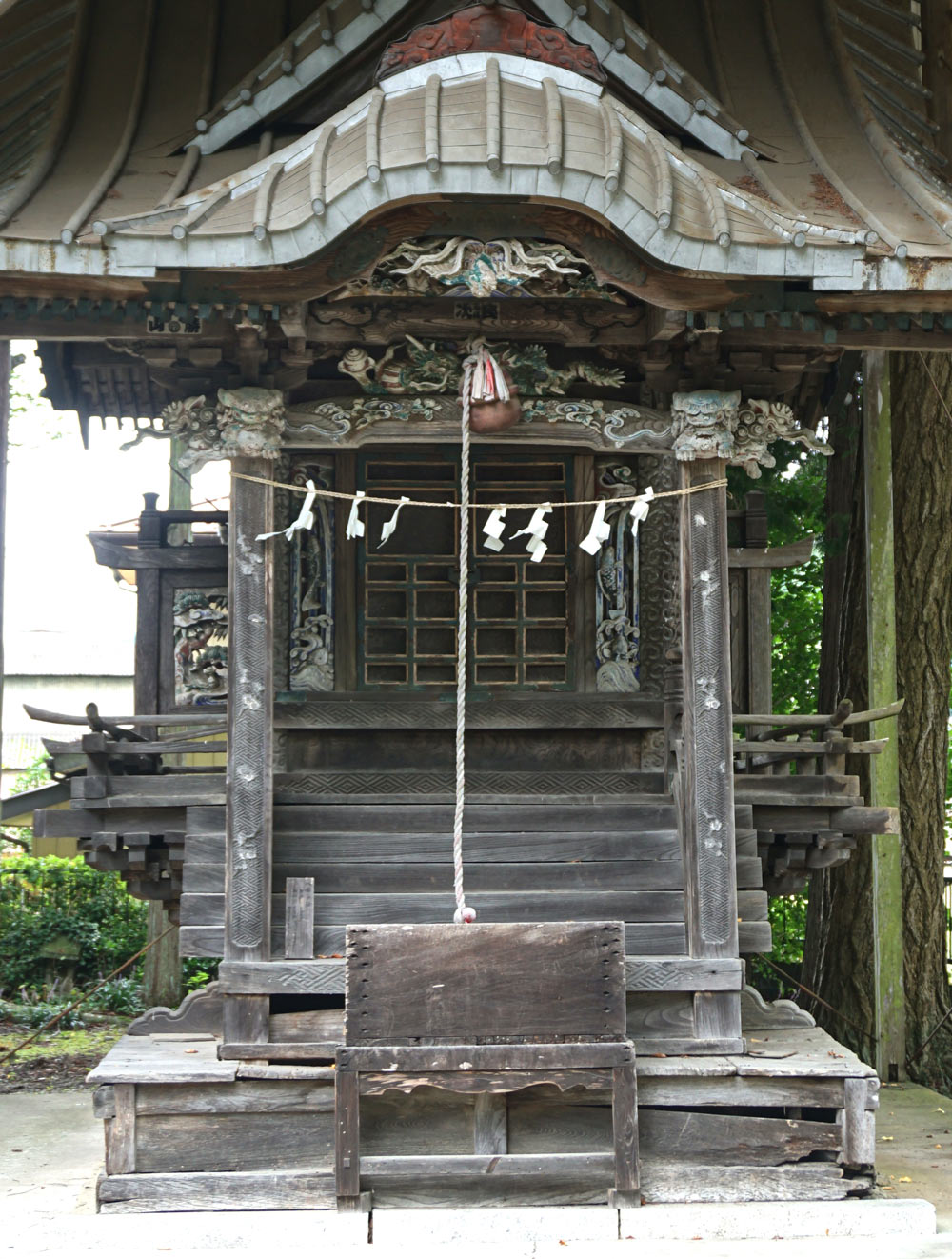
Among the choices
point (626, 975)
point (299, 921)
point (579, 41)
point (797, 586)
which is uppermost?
point (579, 41)

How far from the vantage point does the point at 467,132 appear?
21.4ft

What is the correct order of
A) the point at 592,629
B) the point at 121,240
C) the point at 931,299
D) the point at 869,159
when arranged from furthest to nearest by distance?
the point at 592,629, the point at 869,159, the point at 931,299, the point at 121,240

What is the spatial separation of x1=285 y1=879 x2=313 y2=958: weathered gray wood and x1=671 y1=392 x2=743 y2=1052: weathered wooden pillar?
6.13 feet

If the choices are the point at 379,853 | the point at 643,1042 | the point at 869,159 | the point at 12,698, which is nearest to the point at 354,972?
the point at 379,853

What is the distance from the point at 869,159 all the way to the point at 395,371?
3.03 metres

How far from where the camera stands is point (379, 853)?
762 cm

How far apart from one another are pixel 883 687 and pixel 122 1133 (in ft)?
21.7

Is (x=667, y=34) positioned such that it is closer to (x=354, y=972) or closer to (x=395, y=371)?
(x=395, y=371)

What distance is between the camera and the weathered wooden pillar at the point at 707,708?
7164 millimetres

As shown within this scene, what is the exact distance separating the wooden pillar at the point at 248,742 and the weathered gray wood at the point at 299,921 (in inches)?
4.2

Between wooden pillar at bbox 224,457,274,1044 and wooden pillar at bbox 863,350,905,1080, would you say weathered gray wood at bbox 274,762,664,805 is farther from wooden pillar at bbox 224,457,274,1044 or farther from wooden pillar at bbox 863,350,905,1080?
wooden pillar at bbox 863,350,905,1080

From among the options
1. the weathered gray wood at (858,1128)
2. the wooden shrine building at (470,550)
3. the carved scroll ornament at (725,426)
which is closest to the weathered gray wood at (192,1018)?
the wooden shrine building at (470,550)

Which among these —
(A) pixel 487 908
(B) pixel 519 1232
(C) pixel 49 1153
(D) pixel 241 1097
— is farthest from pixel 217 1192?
(C) pixel 49 1153

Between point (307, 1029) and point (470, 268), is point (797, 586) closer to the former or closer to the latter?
point (470, 268)
